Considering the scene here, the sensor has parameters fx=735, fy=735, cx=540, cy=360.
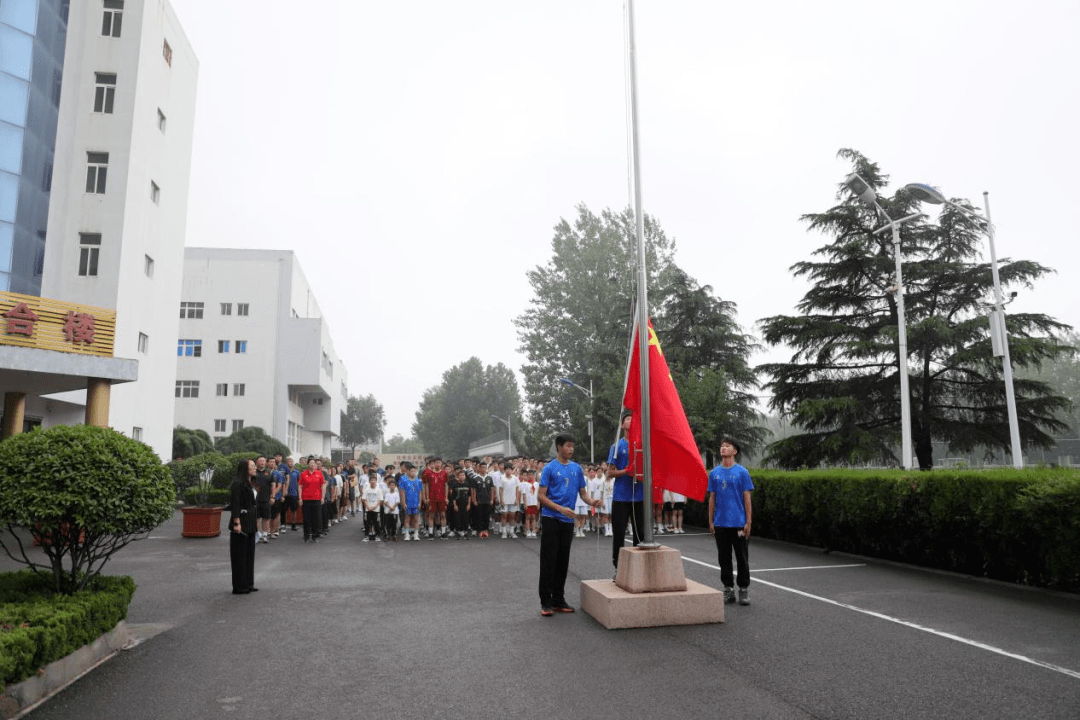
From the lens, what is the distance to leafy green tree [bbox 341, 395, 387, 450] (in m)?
106

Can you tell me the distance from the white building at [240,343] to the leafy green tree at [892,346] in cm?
3651

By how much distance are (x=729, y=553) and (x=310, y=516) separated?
10958 millimetres

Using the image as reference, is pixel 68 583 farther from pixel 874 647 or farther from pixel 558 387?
pixel 558 387

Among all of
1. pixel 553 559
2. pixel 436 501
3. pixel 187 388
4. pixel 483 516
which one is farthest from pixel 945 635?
pixel 187 388

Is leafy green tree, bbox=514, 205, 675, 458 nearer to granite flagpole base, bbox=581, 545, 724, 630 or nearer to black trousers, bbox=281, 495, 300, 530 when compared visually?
black trousers, bbox=281, 495, 300, 530

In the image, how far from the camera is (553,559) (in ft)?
26.3

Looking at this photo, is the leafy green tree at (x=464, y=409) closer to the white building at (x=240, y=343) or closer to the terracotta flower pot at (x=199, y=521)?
the white building at (x=240, y=343)

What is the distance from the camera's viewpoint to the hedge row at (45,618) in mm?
4801

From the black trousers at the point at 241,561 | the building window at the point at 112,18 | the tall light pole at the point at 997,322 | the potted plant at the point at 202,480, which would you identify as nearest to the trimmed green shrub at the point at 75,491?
the black trousers at the point at 241,561

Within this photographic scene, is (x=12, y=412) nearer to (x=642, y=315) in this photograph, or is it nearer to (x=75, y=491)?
(x=75, y=491)

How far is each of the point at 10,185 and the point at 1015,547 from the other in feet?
88.8

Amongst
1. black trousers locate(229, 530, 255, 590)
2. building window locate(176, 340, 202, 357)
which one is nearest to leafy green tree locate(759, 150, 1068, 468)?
black trousers locate(229, 530, 255, 590)

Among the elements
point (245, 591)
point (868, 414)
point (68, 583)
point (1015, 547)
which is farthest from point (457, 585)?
point (868, 414)

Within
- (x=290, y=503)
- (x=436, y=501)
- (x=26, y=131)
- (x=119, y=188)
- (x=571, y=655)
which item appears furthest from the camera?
(x=119, y=188)
